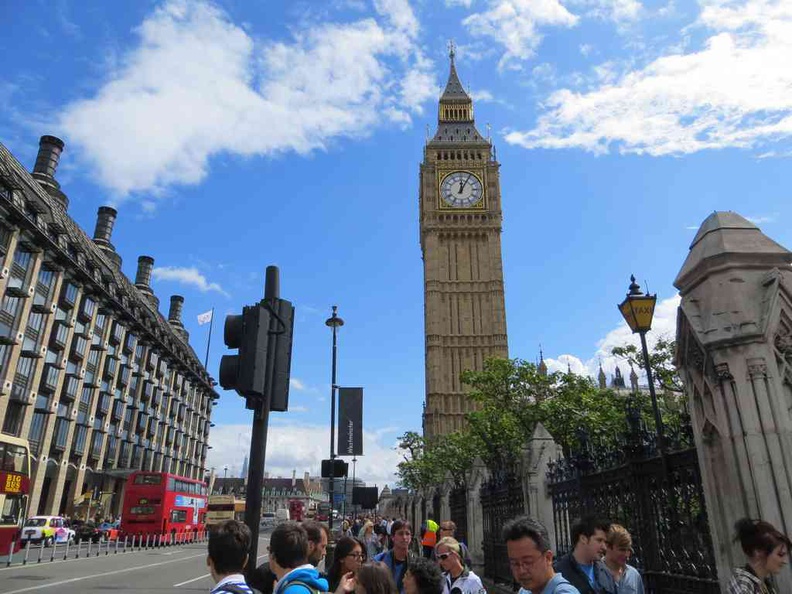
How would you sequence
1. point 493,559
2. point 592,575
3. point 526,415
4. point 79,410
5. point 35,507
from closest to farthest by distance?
point 592,575, point 493,559, point 526,415, point 35,507, point 79,410

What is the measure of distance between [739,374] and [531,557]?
2.39 metres

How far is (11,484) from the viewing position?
60.4ft

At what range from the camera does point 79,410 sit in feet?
159

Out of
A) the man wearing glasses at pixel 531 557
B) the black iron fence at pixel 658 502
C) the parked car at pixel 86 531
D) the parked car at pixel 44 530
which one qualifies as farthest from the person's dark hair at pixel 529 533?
the parked car at pixel 86 531

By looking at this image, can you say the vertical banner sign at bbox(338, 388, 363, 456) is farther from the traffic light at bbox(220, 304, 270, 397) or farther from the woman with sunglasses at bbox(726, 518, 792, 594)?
the woman with sunglasses at bbox(726, 518, 792, 594)

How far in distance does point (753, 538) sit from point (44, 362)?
49891mm

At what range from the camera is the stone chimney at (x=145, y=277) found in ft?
253

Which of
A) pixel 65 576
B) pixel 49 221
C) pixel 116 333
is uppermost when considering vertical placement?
pixel 49 221

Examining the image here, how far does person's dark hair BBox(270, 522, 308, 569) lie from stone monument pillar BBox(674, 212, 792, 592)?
10.7 feet

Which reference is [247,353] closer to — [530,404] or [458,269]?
Answer: [530,404]

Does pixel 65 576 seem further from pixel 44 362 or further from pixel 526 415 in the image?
pixel 44 362

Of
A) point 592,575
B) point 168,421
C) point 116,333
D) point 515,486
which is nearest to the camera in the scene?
point 592,575

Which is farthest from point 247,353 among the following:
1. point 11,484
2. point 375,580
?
point 11,484

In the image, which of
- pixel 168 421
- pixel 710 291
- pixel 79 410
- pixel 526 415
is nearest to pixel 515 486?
pixel 710 291
